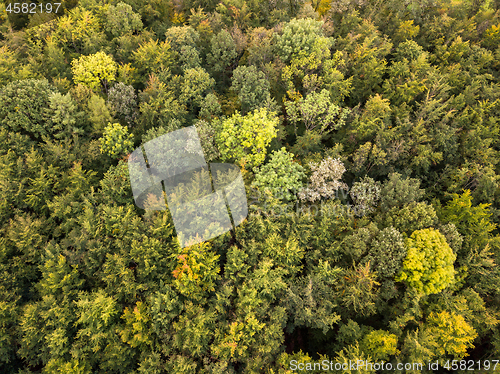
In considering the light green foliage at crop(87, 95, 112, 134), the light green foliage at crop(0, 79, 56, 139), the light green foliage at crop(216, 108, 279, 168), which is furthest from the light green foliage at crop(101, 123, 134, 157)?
the light green foliage at crop(216, 108, 279, 168)

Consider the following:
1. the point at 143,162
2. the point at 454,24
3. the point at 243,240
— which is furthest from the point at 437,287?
the point at 454,24

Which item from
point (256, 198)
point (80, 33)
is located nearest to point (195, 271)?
point (256, 198)

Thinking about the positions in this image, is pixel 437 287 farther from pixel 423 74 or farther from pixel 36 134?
pixel 36 134

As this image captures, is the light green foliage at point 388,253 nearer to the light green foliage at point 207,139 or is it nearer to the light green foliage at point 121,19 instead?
the light green foliage at point 207,139

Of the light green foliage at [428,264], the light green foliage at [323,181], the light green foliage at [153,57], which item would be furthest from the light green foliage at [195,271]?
the light green foliage at [153,57]

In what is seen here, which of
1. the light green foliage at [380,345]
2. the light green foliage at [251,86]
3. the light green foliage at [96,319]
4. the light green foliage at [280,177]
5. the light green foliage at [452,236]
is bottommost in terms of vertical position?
the light green foliage at [380,345]

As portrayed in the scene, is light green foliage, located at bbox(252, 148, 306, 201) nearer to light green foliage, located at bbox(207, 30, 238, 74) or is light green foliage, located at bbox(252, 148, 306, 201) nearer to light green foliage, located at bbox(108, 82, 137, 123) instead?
light green foliage, located at bbox(207, 30, 238, 74)
